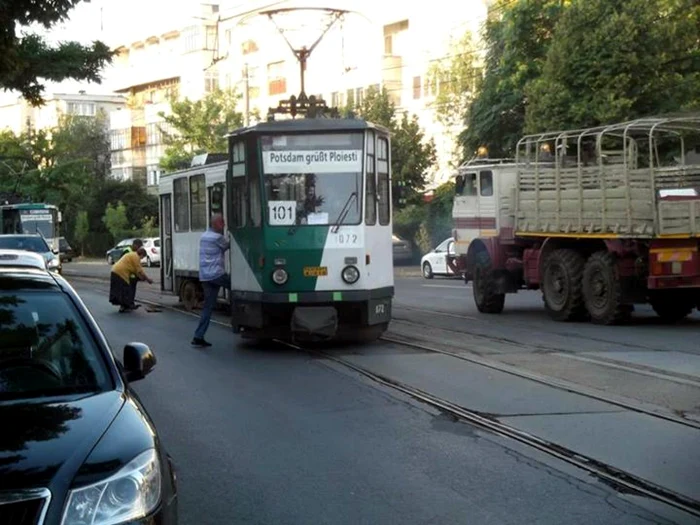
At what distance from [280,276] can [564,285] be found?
6375 millimetres

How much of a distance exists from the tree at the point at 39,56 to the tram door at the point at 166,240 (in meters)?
2.93

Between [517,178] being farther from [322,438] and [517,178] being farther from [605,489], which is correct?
[605,489]

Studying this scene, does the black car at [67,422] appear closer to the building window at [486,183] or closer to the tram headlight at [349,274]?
the tram headlight at [349,274]

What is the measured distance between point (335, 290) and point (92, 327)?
856 cm

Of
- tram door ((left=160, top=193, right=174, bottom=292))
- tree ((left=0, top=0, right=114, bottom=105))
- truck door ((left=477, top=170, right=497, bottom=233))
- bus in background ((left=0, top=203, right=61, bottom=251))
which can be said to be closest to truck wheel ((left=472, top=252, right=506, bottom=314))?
truck door ((left=477, top=170, right=497, bottom=233))

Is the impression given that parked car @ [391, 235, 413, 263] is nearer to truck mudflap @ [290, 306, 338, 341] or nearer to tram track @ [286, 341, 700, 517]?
truck mudflap @ [290, 306, 338, 341]

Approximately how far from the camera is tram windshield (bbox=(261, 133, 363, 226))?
47.7 feet

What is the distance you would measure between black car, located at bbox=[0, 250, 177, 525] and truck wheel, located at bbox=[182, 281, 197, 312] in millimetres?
15086

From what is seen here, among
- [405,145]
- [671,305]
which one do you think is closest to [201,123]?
[405,145]

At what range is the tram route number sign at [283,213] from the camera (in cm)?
1452

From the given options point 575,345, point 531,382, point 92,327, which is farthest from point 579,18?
point 92,327

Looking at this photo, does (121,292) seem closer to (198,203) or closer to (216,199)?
(198,203)

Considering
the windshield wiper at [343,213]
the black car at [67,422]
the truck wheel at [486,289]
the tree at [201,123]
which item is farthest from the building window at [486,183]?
the tree at [201,123]

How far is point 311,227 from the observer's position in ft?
47.6
